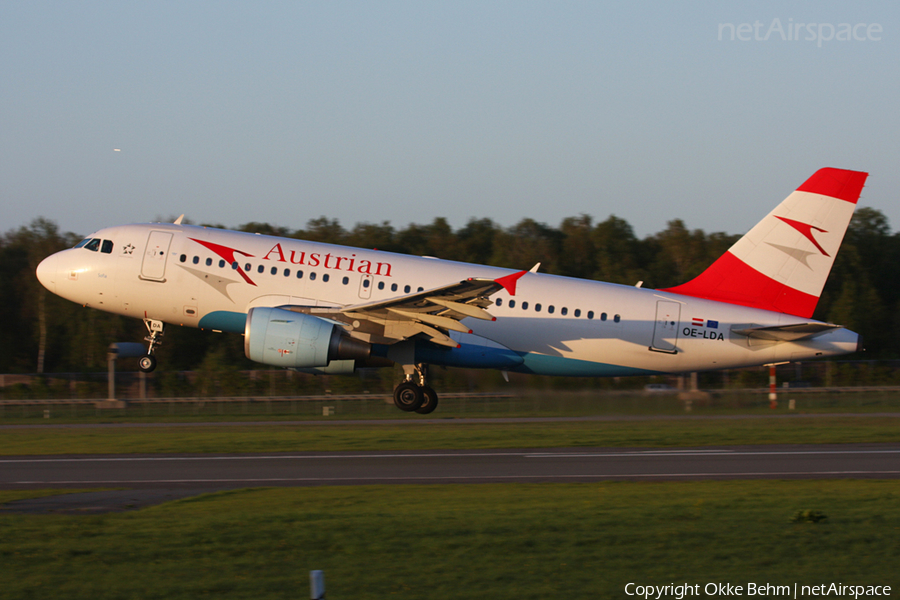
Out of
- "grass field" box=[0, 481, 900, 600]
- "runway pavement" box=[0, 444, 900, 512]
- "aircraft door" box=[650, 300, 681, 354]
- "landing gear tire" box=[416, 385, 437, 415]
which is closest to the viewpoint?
"grass field" box=[0, 481, 900, 600]

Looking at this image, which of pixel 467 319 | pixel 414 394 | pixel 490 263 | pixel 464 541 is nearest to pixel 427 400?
pixel 414 394

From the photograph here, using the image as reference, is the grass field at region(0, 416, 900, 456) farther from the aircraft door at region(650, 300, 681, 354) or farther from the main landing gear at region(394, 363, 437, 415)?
the aircraft door at region(650, 300, 681, 354)

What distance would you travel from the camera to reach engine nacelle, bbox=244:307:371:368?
21781 mm

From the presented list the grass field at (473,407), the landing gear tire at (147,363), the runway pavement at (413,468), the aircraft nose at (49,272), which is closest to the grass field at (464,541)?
the runway pavement at (413,468)

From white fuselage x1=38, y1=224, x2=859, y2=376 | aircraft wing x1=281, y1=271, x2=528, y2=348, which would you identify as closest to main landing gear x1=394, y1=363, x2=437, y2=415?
white fuselage x1=38, y1=224, x2=859, y2=376

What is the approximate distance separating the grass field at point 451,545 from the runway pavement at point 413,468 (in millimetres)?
1982

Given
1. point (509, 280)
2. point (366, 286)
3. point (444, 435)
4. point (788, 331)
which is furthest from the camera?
point (444, 435)

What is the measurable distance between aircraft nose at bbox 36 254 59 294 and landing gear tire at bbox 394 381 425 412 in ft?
34.5

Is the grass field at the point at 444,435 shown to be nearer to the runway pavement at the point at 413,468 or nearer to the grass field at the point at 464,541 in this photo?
the runway pavement at the point at 413,468

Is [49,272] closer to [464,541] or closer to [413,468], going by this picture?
[413,468]

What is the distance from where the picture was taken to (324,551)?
390 inches

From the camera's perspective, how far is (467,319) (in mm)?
23938

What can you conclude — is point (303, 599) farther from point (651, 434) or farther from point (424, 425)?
point (424, 425)

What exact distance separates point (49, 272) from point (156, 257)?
147 inches
